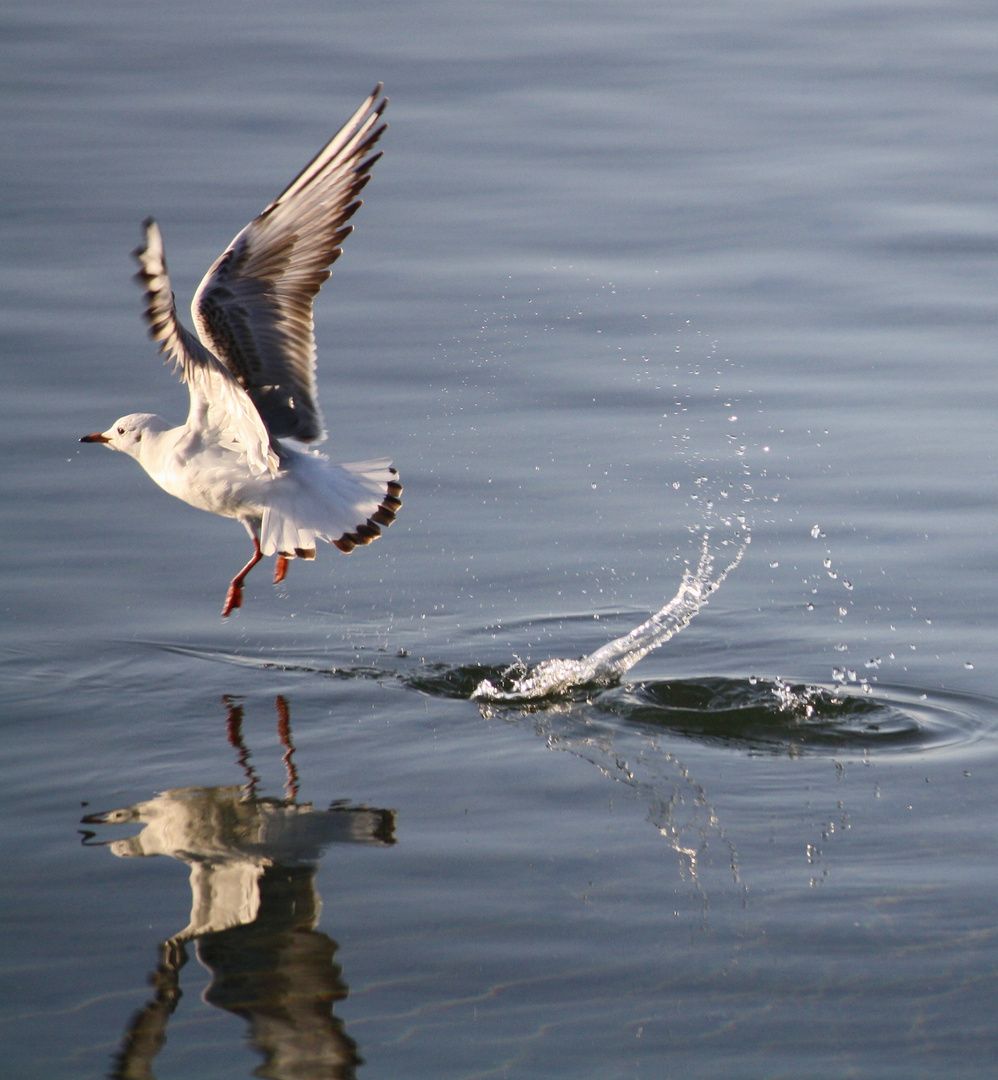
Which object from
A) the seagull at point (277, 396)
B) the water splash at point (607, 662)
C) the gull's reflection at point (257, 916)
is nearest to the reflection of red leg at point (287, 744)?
the gull's reflection at point (257, 916)

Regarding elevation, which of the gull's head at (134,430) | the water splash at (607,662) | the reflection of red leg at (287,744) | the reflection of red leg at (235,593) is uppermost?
the gull's head at (134,430)

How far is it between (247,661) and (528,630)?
3.28 feet

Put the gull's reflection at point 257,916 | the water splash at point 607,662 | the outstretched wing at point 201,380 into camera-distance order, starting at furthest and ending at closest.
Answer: the water splash at point 607,662 → the outstretched wing at point 201,380 → the gull's reflection at point 257,916

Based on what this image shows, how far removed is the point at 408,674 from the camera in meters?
5.64

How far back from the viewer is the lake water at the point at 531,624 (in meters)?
3.71

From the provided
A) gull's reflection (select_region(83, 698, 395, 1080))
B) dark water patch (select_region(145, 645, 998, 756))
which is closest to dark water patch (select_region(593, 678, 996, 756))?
dark water patch (select_region(145, 645, 998, 756))

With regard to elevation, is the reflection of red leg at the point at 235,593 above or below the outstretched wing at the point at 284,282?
below

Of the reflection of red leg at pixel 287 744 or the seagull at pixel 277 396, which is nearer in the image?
the reflection of red leg at pixel 287 744

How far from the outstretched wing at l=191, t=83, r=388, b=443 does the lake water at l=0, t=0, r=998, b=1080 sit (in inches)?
32.0

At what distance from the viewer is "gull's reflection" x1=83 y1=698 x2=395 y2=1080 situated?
3.49m

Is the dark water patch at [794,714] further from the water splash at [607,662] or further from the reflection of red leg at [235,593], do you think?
the reflection of red leg at [235,593]

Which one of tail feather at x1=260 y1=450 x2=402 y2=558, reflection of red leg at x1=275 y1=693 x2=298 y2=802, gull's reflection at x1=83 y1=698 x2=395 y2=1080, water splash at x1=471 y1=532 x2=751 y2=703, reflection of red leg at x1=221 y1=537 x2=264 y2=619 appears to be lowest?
gull's reflection at x1=83 y1=698 x2=395 y2=1080

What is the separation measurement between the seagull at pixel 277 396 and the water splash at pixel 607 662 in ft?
2.47

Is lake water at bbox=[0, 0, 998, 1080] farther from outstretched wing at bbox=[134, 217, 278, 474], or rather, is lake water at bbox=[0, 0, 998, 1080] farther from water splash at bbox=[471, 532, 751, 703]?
outstretched wing at bbox=[134, 217, 278, 474]
